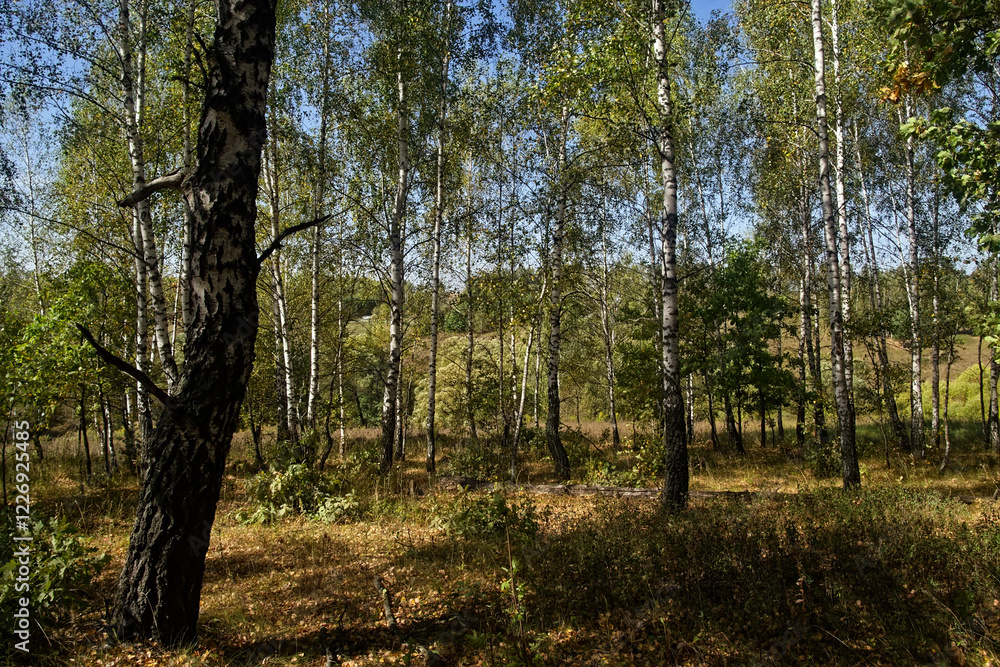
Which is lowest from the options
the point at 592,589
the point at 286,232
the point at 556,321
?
the point at 592,589

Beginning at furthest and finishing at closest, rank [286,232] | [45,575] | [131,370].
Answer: [45,575] → [286,232] → [131,370]

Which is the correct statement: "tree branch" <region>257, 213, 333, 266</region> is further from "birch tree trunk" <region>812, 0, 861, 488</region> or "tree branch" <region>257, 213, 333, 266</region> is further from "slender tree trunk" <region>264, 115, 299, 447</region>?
"birch tree trunk" <region>812, 0, 861, 488</region>

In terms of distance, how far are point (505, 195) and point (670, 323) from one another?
1141 centimetres

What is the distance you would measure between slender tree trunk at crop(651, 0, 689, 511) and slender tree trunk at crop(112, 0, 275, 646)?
17.7ft

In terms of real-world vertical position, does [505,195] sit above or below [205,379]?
above

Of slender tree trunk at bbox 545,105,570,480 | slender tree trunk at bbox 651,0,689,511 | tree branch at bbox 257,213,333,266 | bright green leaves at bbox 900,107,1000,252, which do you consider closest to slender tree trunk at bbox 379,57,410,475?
slender tree trunk at bbox 545,105,570,480

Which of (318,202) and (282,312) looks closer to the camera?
(318,202)

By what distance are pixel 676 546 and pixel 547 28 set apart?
38.9 feet

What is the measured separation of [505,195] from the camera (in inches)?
682

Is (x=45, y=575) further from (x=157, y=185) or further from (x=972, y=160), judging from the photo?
(x=972, y=160)

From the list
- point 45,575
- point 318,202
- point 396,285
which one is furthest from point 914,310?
point 45,575

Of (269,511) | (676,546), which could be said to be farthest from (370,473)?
(676,546)

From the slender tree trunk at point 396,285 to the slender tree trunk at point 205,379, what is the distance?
7.88 metres

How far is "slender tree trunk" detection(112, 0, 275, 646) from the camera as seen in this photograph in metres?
3.31
